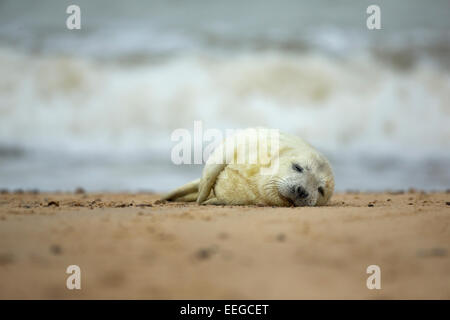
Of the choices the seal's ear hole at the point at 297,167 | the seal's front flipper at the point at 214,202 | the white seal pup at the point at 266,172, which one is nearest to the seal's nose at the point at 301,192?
the white seal pup at the point at 266,172

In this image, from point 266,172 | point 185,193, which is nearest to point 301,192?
point 266,172

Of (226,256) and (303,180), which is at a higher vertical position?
(303,180)

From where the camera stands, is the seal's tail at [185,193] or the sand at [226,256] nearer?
the sand at [226,256]

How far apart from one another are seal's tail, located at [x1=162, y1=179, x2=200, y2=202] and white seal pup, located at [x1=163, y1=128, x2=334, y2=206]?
837mm

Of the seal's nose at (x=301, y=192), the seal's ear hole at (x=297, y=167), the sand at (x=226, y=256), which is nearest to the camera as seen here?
the sand at (x=226, y=256)

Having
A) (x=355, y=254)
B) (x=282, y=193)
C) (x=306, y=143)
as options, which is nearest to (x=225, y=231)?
(x=355, y=254)

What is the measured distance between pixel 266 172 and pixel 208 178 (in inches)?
37.3

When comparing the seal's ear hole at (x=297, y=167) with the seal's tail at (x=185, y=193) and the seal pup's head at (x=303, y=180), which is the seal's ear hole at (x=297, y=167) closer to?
the seal pup's head at (x=303, y=180)

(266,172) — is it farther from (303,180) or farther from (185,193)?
(185,193)

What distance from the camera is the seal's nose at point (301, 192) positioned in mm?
6509

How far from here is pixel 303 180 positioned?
6.56 meters

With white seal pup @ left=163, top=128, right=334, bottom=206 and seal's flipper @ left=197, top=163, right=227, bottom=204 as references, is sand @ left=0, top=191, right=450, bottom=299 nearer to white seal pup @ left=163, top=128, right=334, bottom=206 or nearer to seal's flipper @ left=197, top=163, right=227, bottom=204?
white seal pup @ left=163, top=128, right=334, bottom=206

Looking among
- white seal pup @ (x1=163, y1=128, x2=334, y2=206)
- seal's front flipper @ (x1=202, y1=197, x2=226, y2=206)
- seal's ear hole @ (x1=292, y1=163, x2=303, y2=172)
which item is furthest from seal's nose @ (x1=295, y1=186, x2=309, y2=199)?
seal's front flipper @ (x1=202, y1=197, x2=226, y2=206)

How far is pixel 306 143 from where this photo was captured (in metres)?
7.37
